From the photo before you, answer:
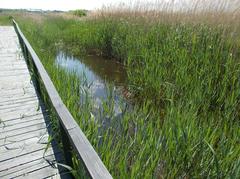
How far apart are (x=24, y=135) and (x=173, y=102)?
1708mm

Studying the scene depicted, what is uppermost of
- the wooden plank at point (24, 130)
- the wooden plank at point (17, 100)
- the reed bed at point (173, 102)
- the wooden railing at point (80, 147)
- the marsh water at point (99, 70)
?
the wooden railing at point (80, 147)

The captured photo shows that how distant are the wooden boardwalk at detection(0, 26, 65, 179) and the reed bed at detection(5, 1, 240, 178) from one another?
406 millimetres

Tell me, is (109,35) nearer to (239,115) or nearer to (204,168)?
(239,115)

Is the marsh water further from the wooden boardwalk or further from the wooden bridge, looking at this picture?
the wooden bridge

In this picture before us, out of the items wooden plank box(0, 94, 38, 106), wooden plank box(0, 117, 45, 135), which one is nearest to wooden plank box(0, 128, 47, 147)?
wooden plank box(0, 117, 45, 135)

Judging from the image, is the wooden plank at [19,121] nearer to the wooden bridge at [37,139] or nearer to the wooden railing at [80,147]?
the wooden bridge at [37,139]

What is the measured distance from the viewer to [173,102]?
8.09 ft

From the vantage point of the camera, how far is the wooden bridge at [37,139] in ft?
3.45

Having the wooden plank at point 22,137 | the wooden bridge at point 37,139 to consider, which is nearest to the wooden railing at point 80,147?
the wooden bridge at point 37,139

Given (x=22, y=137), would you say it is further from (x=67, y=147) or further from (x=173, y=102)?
(x=173, y=102)

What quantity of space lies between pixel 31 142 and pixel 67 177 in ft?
2.11

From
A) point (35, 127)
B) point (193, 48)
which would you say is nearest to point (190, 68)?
point (193, 48)

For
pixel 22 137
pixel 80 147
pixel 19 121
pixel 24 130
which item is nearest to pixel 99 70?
pixel 19 121

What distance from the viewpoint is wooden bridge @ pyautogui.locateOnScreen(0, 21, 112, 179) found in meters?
1.05
